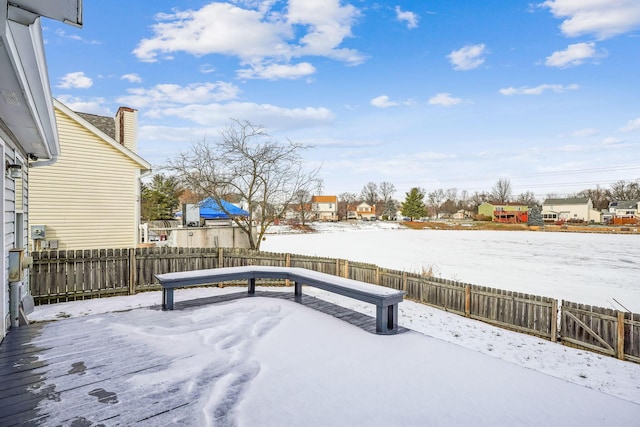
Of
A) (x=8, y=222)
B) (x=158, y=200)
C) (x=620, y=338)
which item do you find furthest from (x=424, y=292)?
(x=158, y=200)

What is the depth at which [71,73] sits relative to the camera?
10516mm

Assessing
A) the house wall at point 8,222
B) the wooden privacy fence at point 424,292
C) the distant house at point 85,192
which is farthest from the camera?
the distant house at point 85,192

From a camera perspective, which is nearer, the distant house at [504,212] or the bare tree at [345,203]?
the distant house at [504,212]

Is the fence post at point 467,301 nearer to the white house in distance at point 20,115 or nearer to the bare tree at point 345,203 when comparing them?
the white house in distance at point 20,115

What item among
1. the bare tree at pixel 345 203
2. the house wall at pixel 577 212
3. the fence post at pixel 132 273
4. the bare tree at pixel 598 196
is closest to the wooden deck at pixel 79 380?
the fence post at pixel 132 273

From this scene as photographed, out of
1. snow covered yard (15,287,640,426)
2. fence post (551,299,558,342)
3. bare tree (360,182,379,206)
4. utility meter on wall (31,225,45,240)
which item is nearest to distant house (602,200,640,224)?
bare tree (360,182,379,206)

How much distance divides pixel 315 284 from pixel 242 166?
25.2 ft

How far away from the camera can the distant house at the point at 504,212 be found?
61.9m

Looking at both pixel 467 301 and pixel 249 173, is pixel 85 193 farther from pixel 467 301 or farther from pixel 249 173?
pixel 467 301

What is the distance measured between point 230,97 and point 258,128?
3.49 meters

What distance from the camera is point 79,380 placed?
316cm

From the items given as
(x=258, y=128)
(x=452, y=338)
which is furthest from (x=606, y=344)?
(x=258, y=128)

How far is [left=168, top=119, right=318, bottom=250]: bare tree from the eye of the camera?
12.2 meters

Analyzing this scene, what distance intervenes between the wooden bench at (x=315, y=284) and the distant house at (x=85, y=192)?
5.29 m
